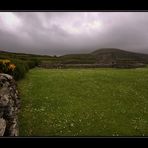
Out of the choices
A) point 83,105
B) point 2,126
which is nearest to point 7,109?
point 2,126

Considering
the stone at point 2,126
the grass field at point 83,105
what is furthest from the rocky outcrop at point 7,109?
the grass field at point 83,105

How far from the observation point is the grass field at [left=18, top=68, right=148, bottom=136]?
40.1ft

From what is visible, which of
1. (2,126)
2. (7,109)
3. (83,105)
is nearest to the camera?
(2,126)

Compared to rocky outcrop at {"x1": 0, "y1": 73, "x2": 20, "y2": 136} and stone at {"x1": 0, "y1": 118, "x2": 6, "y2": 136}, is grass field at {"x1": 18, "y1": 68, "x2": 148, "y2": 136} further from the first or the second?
stone at {"x1": 0, "y1": 118, "x2": 6, "y2": 136}

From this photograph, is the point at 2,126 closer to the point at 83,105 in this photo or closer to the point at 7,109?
the point at 7,109

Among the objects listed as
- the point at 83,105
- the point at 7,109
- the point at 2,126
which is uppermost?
the point at 7,109

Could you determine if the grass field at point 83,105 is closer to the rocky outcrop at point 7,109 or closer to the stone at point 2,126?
the rocky outcrop at point 7,109

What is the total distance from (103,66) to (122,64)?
2.22 meters

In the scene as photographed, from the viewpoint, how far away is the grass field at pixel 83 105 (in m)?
12.2

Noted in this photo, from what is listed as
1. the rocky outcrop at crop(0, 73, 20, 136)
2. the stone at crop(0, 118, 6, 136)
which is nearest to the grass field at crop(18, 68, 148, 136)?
the rocky outcrop at crop(0, 73, 20, 136)

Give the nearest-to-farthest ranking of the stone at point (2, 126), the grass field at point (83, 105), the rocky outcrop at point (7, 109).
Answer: the stone at point (2, 126), the rocky outcrop at point (7, 109), the grass field at point (83, 105)

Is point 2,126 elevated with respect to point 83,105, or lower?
elevated

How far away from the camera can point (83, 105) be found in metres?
15.3
